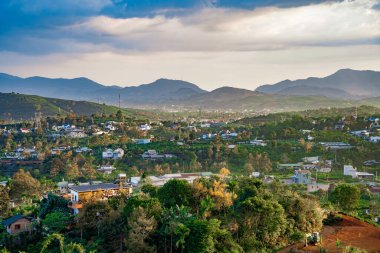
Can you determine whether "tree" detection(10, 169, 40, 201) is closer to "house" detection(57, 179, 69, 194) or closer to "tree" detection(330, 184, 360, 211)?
"house" detection(57, 179, 69, 194)

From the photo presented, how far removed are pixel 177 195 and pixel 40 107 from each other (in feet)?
327

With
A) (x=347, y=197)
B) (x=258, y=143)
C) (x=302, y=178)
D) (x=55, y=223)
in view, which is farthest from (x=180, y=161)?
(x=55, y=223)

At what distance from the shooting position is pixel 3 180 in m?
44.3

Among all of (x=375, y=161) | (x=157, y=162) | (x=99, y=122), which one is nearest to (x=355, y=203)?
(x=375, y=161)

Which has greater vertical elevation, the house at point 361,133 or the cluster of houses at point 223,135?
the house at point 361,133

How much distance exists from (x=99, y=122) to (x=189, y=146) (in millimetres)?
25587

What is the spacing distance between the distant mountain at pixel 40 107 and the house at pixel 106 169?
64198 millimetres

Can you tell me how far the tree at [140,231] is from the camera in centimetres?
1869

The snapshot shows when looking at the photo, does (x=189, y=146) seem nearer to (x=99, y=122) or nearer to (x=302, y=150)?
(x=302, y=150)

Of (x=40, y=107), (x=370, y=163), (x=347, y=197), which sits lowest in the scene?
(x=370, y=163)

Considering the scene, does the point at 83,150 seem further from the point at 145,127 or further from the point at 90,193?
the point at 90,193

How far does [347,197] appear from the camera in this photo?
2864 cm

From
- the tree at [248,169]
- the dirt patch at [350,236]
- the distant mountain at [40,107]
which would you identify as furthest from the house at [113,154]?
the distant mountain at [40,107]

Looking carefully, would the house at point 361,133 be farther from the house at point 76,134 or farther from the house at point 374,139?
the house at point 76,134
